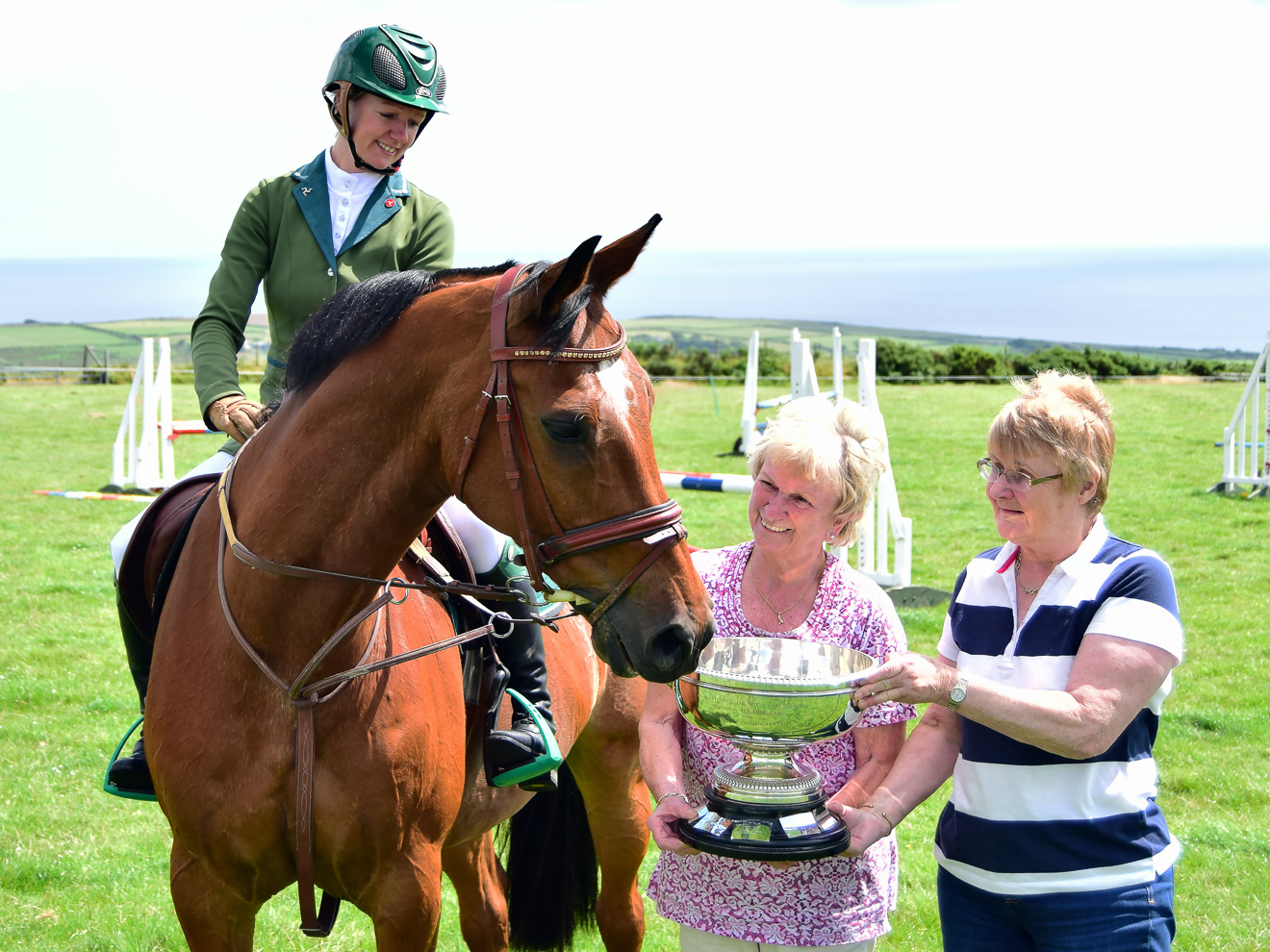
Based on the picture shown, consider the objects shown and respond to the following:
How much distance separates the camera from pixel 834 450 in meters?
2.65

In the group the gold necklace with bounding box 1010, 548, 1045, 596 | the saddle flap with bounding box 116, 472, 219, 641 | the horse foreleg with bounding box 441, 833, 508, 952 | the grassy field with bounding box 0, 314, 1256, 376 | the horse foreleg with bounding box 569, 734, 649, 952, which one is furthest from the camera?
the grassy field with bounding box 0, 314, 1256, 376

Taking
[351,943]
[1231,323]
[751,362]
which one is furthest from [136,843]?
[1231,323]

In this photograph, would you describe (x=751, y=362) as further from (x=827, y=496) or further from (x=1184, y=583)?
(x=827, y=496)

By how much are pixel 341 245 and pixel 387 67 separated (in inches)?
20.2

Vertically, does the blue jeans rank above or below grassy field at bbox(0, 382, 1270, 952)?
above

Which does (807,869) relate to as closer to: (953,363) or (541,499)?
(541,499)

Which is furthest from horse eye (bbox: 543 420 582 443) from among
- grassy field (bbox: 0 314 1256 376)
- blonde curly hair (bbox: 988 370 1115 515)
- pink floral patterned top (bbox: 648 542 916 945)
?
grassy field (bbox: 0 314 1256 376)

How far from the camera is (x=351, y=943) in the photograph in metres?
3.99

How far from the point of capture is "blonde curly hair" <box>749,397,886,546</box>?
8.53ft

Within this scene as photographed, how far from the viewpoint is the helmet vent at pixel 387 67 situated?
2879 millimetres

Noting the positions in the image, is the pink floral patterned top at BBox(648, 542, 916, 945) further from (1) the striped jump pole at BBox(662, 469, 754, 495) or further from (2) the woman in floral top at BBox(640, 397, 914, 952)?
(1) the striped jump pole at BBox(662, 469, 754, 495)

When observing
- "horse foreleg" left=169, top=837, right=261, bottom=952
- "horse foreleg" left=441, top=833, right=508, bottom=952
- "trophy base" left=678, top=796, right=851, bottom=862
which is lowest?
"horse foreleg" left=441, top=833, right=508, bottom=952

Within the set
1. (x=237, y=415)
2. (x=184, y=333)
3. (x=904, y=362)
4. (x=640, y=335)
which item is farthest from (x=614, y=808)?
(x=184, y=333)

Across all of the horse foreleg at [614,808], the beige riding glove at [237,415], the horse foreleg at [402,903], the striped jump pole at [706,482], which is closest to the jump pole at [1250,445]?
the striped jump pole at [706,482]
